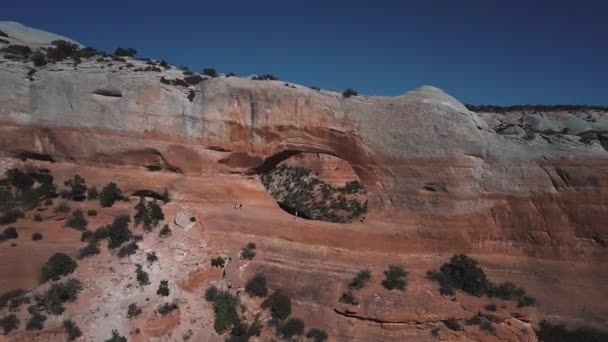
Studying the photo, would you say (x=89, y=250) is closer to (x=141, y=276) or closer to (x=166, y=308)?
(x=141, y=276)

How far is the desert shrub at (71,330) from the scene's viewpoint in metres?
14.5

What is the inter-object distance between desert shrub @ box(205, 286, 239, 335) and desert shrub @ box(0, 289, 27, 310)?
6477 mm

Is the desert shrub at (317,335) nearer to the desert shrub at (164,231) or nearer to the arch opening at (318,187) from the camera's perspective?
the desert shrub at (164,231)

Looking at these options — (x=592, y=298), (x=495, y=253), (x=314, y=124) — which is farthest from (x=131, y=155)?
(x=592, y=298)

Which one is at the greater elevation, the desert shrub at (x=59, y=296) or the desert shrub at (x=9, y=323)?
the desert shrub at (x=59, y=296)

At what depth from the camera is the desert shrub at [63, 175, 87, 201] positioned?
18.4 metres

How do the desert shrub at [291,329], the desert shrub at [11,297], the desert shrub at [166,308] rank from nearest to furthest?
the desert shrub at [11,297] < the desert shrub at [291,329] < the desert shrub at [166,308]

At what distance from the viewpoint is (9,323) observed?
551 inches

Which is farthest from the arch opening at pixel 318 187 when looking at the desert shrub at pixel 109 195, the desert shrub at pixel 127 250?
the desert shrub at pixel 127 250

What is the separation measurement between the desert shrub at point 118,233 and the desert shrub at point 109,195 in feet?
2.76

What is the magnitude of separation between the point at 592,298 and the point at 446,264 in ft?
16.4

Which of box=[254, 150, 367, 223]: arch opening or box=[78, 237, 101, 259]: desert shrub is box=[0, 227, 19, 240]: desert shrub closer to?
box=[78, 237, 101, 259]: desert shrub

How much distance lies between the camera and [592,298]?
590 inches

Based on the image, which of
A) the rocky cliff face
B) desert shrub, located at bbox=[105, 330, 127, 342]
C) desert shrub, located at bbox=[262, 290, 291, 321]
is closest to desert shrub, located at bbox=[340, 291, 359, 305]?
the rocky cliff face
